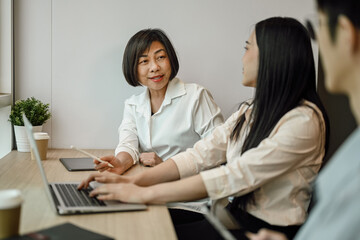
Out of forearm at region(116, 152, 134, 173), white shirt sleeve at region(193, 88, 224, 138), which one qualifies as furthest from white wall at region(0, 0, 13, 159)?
white shirt sleeve at region(193, 88, 224, 138)

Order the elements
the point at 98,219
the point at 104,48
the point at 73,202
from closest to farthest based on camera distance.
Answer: the point at 98,219 → the point at 73,202 → the point at 104,48

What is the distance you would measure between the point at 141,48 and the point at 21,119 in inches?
28.4

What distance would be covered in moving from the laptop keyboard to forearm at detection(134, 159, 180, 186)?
0.58 ft

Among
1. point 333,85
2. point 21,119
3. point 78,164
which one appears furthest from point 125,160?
point 333,85

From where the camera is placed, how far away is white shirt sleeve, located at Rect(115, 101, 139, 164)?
2.13 m

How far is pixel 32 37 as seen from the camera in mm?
2484

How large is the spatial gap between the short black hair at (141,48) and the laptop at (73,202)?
918 mm

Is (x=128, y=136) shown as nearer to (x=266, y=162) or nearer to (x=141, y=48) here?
(x=141, y=48)

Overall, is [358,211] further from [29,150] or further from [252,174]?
[29,150]

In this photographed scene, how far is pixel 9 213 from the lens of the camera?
3.34 ft

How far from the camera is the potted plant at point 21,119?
7.77ft

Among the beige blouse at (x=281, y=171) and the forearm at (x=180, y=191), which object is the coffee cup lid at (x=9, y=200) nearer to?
the forearm at (x=180, y=191)

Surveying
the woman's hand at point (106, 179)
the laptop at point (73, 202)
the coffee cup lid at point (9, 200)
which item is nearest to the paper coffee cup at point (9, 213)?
the coffee cup lid at point (9, 200)

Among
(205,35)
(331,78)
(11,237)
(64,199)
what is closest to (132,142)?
(205,35)
